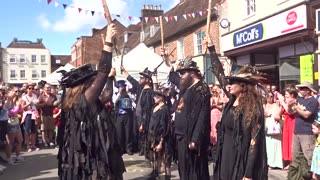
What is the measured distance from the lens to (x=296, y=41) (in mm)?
13188

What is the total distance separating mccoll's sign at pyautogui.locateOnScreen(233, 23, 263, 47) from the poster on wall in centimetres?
232

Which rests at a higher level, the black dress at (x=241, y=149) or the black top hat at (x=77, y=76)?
the black top hat at (x=77, y=76)

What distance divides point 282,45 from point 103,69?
37.0ft

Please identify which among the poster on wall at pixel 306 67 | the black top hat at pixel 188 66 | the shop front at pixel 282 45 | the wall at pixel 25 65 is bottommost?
the black top hat at pixel 188 66

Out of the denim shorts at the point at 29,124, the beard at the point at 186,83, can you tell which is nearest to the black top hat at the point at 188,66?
the beard at the point at 186,83

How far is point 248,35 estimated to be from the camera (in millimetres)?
15898

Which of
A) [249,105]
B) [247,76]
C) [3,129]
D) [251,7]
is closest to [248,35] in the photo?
[251,7]

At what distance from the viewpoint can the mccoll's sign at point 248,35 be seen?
593 inches

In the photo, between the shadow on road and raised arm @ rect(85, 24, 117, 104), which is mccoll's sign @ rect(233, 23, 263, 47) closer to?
the shadow on road

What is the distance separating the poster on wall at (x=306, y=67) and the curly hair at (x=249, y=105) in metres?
8.75

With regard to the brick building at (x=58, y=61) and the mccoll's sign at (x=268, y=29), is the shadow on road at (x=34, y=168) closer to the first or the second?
the mccoll's sign at (x=268, y=29)

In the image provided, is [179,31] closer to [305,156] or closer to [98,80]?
[305,156]

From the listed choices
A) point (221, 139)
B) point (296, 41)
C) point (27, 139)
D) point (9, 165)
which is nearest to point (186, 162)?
point (221, 139)

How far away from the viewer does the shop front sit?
1245 cm
